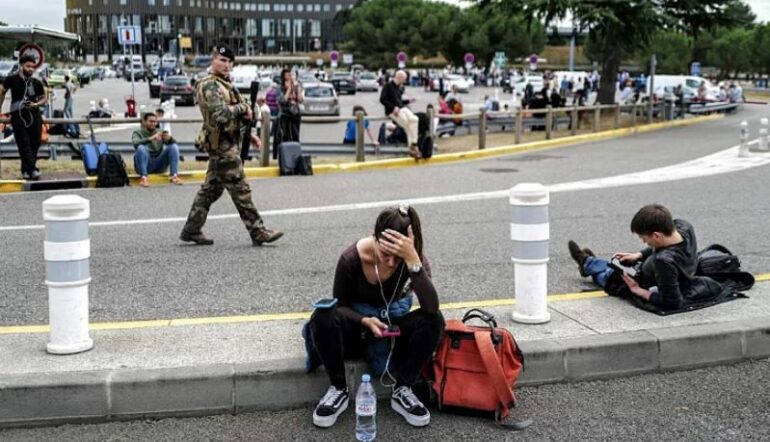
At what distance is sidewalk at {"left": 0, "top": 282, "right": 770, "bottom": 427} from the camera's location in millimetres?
4680

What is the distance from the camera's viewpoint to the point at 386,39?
114 metres

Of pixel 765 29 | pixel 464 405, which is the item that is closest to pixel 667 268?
pixel 464 405

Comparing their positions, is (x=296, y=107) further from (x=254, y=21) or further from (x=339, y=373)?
(x=254, y=21)

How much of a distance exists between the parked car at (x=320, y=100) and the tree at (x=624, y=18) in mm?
10812

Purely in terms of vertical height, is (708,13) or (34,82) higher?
(708,13)

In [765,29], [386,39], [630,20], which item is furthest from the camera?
[386,39]

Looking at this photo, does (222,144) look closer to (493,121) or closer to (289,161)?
(289,161)

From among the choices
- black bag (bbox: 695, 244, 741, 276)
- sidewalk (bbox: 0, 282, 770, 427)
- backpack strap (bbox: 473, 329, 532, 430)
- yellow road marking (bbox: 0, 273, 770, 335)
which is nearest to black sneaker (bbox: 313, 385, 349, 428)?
sidewalk (bbox: 0, 282, 770, 427)

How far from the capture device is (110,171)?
14.1 meters

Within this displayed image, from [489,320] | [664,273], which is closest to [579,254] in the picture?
[664,273]

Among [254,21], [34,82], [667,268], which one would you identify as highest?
[254,21]

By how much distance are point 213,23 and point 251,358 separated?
177 meters

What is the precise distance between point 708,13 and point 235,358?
1077 inches

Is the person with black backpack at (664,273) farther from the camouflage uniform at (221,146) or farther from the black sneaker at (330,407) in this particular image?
the camouflage uniform at (221,146)
